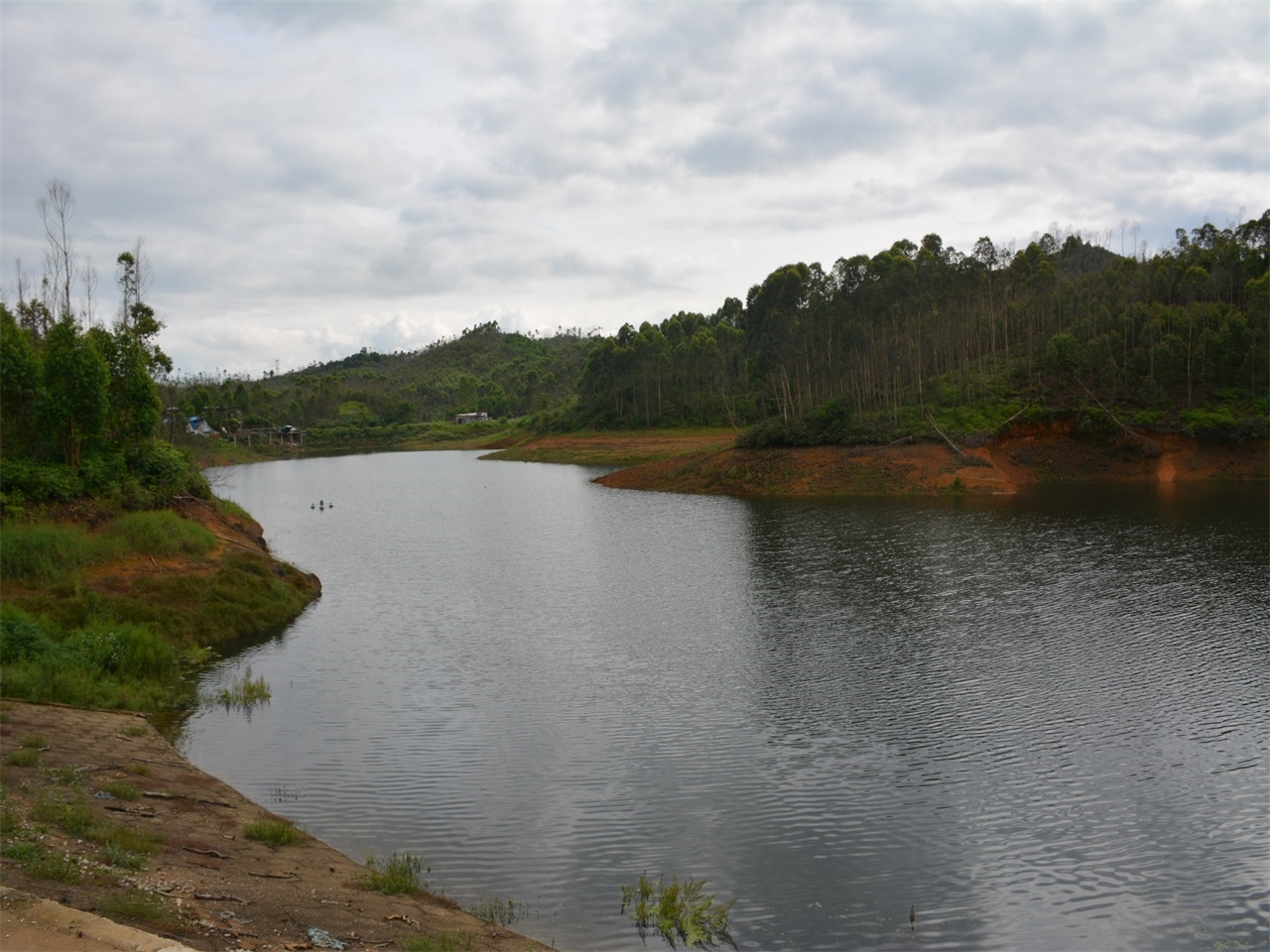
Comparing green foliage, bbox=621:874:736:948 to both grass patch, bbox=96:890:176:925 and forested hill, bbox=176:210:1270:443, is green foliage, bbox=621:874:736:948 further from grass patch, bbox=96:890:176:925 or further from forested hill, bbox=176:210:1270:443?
forested hill, bbox=176:210:1270:443

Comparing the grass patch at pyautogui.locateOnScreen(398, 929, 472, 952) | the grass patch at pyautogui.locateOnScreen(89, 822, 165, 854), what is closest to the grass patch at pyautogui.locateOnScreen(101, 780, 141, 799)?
the grass patch at pyautogui.locateOnScreen(89, 822, 165, 854)

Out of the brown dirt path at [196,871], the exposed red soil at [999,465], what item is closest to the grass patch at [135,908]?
the brown dirt path at [196,871]

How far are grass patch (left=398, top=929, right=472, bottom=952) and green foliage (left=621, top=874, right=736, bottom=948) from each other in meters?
2.16

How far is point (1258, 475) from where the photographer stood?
57.0 meters

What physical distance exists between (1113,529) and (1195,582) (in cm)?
1186

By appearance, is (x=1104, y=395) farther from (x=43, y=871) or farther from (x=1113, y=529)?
(x=43, y=871)

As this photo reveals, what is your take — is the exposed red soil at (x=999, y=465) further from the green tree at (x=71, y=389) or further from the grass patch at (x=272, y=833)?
the grass patch at (x=272, y=833)

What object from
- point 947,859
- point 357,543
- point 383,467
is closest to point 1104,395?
point 357,543

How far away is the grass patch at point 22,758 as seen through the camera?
1339 centimetres

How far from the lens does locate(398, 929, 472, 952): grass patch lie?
923 cm

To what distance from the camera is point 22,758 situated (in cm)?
1352

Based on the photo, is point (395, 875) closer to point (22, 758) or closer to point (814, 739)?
point (22, 758)

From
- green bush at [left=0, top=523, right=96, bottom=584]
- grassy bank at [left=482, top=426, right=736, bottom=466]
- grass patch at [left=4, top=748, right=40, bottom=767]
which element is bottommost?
grass patch at [left=4, top=748, right=40, bottom=767]

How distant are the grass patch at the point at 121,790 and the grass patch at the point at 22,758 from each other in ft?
3.98
